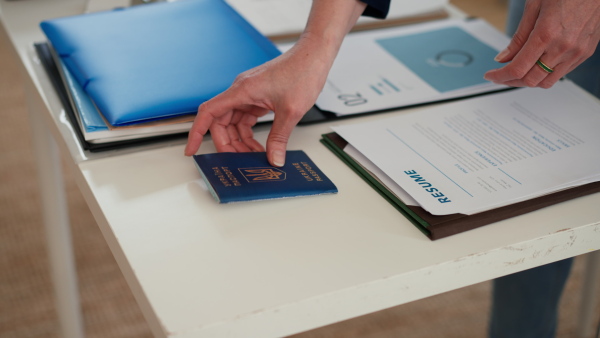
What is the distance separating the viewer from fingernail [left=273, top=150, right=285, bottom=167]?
2.29 ft

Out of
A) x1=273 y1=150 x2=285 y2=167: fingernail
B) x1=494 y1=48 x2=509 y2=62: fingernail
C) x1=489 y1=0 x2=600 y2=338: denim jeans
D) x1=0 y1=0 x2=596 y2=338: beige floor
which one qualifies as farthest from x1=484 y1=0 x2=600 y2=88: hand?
x1=0 y1=0 x2=596 y2=338: beige floor

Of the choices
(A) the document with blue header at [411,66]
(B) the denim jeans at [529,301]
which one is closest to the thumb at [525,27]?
(A) the document with blue header at [411,66]

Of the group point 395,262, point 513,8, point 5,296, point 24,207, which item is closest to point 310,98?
point 395,262

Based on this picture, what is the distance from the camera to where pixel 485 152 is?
72 cm

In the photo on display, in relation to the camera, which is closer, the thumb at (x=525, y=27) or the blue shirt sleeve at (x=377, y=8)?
the thumb at (x=525, y=27)

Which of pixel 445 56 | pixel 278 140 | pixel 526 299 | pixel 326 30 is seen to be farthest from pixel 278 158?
pixel 526 299

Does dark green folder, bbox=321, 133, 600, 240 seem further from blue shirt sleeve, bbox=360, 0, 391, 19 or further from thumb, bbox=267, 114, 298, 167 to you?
blue shirt sleeve, bbox=360, 0, 391, 19

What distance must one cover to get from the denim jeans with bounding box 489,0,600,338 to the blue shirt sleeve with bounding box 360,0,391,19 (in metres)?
0.31

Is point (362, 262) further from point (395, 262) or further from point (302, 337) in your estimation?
point (302, 337)

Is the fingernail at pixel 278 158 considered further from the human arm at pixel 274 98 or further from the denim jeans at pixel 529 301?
the denim jeans at pixel 529 301

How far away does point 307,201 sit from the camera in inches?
26.1

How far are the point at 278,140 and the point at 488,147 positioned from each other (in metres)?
0.23

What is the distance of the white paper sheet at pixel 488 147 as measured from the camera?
655mm

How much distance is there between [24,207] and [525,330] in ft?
4.06
